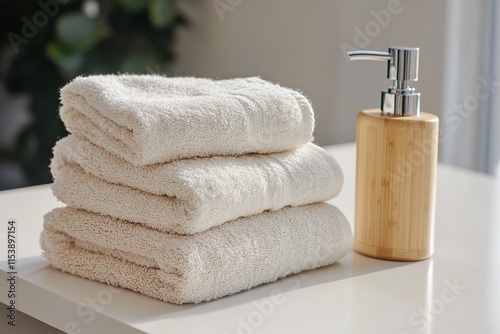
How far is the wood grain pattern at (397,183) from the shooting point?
854 mm

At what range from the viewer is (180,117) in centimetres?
74

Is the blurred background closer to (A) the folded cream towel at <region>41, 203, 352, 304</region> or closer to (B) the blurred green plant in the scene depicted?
(B) the blurred green plant

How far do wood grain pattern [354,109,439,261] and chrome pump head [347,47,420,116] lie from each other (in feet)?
0.04

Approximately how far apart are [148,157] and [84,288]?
15 centimetres

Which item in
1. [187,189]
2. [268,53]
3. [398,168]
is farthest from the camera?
[268,53]

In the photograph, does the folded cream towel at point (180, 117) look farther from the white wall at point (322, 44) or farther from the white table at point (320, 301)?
the white wall at point (322, 44)

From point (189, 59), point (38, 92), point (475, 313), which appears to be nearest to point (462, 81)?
point (189, 59)

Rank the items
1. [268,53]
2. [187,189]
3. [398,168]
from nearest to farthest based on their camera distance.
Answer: [187,189]
[398,168]
[268,53]

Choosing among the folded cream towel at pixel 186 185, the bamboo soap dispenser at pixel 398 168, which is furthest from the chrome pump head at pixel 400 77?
the folded cream towel at pixel 186 185

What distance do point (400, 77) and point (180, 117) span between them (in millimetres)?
268

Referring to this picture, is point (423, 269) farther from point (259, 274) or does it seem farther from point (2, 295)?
point (2, 295)

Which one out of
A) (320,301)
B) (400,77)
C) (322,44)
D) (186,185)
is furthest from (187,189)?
(322,44)

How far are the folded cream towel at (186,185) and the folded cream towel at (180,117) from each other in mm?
14

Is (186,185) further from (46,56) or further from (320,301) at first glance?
(46,56)
